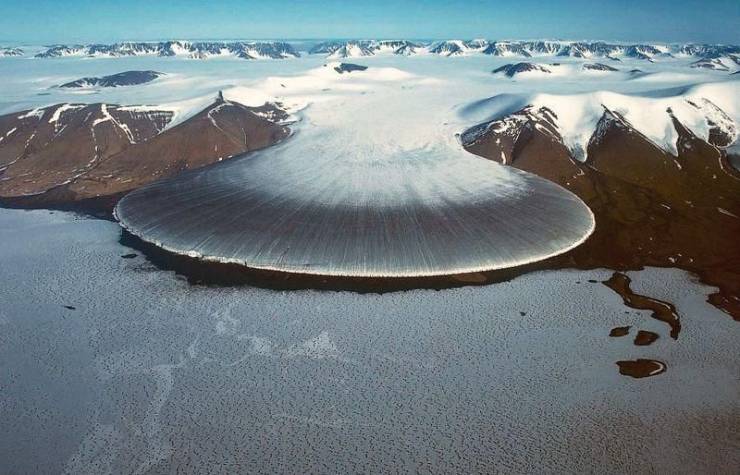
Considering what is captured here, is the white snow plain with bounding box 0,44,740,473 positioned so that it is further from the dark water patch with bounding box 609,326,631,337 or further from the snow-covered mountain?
the snow-covered mountain

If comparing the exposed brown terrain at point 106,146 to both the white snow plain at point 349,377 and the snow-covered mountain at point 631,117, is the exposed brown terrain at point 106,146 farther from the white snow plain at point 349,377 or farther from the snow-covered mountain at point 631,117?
the snow-covered mountain at point 631,117

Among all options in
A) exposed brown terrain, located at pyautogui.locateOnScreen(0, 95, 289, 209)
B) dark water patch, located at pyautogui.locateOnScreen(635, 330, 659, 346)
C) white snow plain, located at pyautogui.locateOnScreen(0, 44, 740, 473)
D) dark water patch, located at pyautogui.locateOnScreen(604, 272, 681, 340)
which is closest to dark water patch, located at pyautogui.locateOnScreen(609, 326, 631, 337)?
white snow plain, located at pyautogui.locateOnScreen(0, 44, 740, 473)

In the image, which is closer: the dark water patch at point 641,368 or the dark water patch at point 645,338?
the dark water patch at point 641,368

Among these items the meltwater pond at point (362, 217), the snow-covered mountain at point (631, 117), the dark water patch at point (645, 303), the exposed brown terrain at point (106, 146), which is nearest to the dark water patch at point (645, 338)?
the dark water patch at point (645, 303)

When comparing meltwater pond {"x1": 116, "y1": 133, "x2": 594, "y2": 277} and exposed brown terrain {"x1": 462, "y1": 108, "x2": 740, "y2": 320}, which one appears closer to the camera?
meltwater pond {"x1": 116, "y1": 133, "x2": 594, "y2": 277}

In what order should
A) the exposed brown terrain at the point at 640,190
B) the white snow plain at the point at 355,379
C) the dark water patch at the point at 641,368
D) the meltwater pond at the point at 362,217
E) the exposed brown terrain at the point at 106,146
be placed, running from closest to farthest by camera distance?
1. the white snow plain at the point at 355,379
2. the dark water patch at the point at 641,368
3. the meltwater pond at the point at 362,217
4. the exposed brown terrain at the point at 640,190
5. the exposed brown terrain at the point at 106,146

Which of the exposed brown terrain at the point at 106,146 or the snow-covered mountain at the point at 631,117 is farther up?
the snow-covered mountain at the point at 631,117

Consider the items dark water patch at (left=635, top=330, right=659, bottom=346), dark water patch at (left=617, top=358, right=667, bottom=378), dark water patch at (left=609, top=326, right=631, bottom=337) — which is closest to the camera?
dark water patch at (left=617, top=358, right=667, bottom=378)

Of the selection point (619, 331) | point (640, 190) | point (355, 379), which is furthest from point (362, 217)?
point (640, 190)
